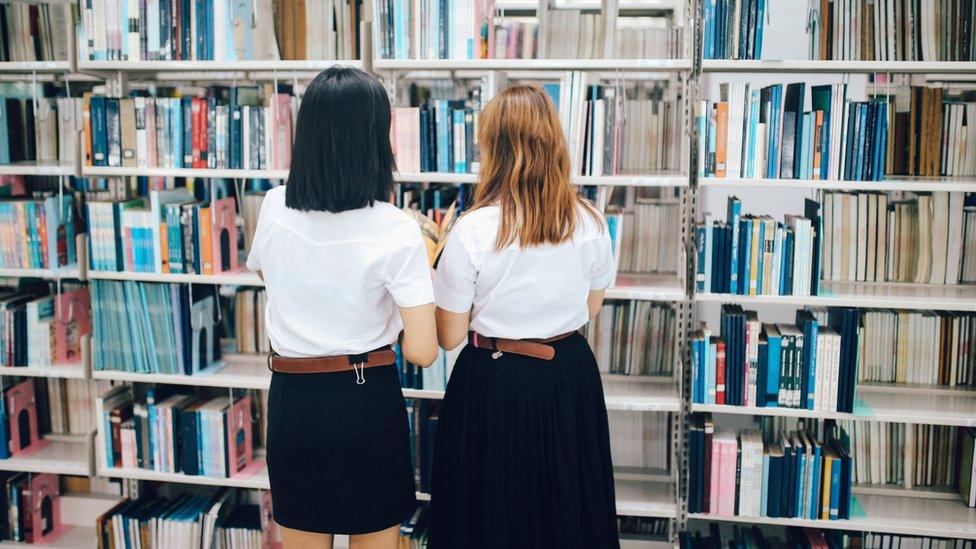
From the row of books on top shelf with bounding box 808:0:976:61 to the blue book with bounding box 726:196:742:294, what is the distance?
1.83ft

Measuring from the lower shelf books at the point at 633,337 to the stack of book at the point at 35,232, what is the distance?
1.91m

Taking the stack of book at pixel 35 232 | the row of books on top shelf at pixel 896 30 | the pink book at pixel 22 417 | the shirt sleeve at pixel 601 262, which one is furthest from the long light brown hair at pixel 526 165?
the pink book at pixel 22 417

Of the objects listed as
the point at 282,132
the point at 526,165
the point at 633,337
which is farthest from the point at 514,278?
the point at 282,132

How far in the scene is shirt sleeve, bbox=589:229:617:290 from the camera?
208 cm

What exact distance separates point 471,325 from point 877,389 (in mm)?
1574

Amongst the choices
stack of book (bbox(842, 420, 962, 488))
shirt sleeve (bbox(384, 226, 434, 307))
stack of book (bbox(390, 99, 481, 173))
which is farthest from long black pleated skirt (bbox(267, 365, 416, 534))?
stack of book (bbox(842, 420, 962, 488))

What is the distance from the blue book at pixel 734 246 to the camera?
257cm

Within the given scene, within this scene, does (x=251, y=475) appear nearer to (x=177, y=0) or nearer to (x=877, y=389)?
(x=177, y=0)

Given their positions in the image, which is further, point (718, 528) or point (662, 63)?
point (718, 528)

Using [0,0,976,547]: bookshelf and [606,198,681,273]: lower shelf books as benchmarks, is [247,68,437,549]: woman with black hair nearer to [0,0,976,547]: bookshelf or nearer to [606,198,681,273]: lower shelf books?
[0,0,976,547]: bookshelf

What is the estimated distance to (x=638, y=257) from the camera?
2939 millimetres

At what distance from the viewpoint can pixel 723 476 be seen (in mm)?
2688

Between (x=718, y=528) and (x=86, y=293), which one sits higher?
(x=86, y=293)

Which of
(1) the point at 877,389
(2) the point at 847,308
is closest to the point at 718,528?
(1) the point at 877,389
